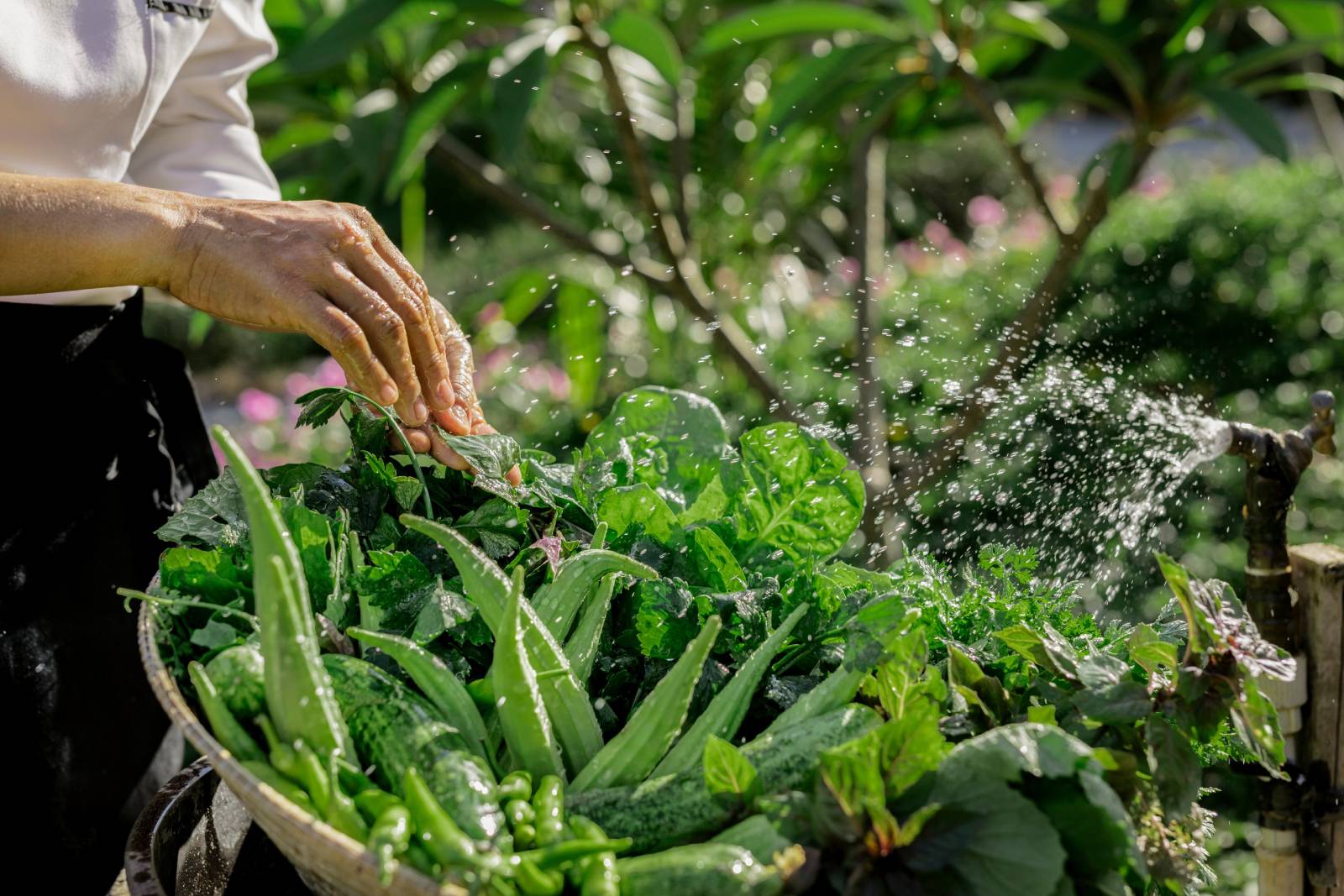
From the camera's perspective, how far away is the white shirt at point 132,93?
121 cm

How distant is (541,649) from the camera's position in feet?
3.04

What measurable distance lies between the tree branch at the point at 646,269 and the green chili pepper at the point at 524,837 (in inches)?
69.4

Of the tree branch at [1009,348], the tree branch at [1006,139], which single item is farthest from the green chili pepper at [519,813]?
the tree branch at [1006,139]

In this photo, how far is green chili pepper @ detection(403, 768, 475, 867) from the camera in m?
0.73

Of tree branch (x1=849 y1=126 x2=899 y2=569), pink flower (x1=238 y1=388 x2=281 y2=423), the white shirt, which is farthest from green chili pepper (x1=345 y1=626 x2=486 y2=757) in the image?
pink flower (x1=238 y1=388 x2=281 y2=423)

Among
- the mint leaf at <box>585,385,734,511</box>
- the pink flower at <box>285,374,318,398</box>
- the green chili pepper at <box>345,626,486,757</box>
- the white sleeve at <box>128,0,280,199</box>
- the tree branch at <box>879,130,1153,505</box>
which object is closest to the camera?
the green chili pepper at <box>345,626,486,757</box>

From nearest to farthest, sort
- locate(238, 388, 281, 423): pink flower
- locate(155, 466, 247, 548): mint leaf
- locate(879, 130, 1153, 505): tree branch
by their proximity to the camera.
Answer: locate(155, 466, 247, 548): mint leaf, locate(879, 130, 1153, 505): tree branch, locate(238, 388, 281, 423): pink flower

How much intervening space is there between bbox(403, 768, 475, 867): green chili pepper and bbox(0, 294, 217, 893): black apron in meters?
0.77

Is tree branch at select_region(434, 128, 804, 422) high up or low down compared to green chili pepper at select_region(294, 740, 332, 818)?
down

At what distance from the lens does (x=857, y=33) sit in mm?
2828

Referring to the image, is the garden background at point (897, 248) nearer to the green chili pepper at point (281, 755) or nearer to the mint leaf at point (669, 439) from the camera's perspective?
the mint leaf at point (669, 439)

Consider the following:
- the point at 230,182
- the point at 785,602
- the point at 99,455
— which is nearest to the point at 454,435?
the point at 785,602

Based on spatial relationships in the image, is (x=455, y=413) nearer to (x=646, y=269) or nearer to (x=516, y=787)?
(x=516, y=787)

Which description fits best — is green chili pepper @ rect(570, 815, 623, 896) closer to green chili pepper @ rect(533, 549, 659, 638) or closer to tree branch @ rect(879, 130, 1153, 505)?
green chili pepper @ rect(533, 549, 659, 638)
